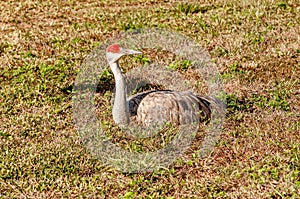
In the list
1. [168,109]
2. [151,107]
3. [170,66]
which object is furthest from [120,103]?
[170,66]

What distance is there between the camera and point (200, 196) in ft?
16.5

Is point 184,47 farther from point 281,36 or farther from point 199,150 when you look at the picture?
point 199,150

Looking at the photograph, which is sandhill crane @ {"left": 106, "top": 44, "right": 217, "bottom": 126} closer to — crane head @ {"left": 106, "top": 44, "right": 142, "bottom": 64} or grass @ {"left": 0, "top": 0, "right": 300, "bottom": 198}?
crane head @ {"left": 106, "top": 44, "right": 142, "bottom": 64}

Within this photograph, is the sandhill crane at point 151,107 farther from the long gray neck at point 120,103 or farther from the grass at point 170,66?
the grass at point 170,66

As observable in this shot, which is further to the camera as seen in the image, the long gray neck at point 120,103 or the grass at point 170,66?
the long gray neck at point 120,103

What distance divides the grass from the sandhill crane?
392 mm

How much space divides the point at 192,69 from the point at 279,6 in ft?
11.1

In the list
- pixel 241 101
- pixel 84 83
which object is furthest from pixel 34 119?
pixel 241 101

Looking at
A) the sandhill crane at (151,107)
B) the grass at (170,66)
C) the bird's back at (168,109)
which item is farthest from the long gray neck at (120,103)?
the grass at (170,66)

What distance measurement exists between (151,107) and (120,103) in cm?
34

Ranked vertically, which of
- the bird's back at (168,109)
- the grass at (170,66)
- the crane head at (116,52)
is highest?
the crane head at (116,52)

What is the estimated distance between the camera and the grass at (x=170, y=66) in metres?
5.21

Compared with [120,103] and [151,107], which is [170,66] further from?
[120,103]

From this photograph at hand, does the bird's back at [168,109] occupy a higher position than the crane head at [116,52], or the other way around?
the crane head at [116,52]
